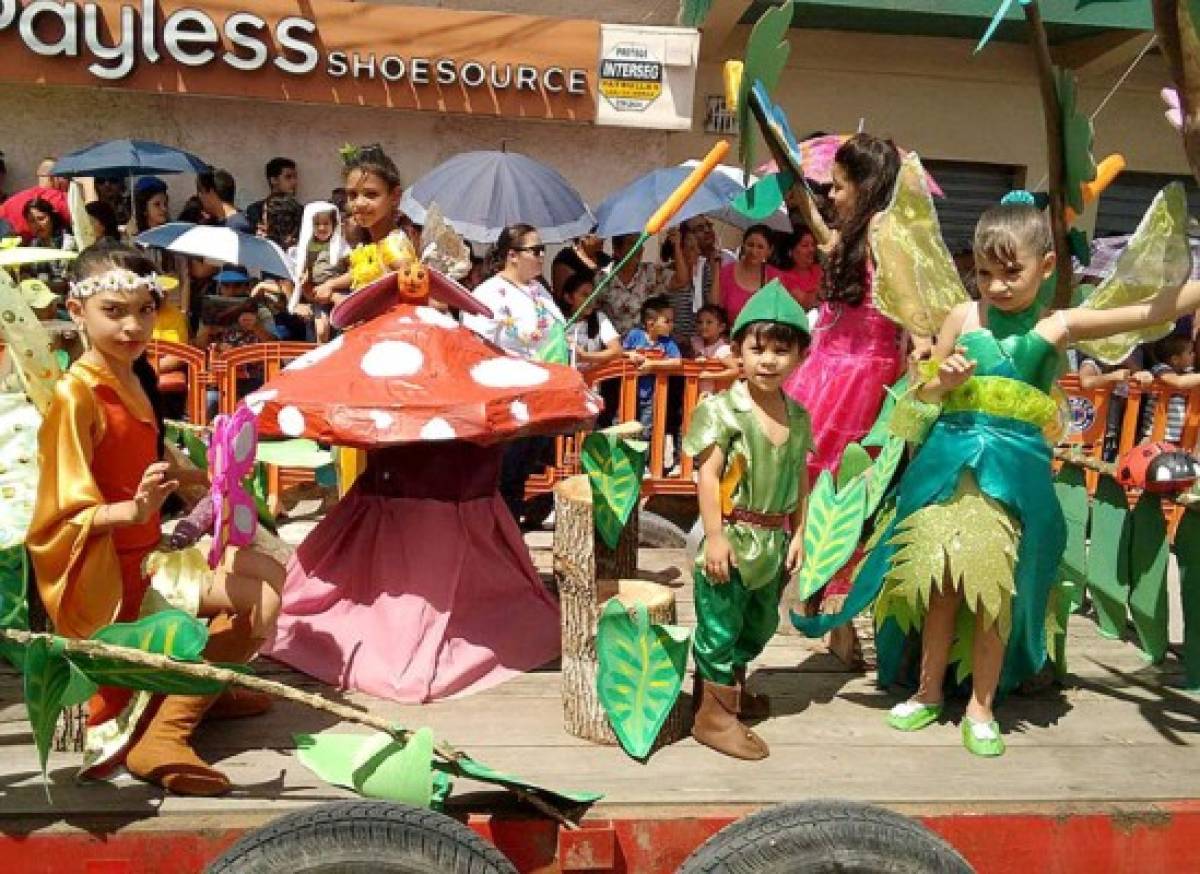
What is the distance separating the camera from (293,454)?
4.18 meters

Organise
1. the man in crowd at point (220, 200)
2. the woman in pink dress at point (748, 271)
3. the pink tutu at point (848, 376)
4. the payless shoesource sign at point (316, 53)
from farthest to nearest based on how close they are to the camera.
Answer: the payless shoesource sign at point (316, 53) → the man in crowd at point (220, 200) → the woman in pink dress at point (748, 271) → the pink tutu at point (848, 376)

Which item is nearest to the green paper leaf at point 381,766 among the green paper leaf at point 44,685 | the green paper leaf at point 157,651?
the green paper leaf at point 157,651

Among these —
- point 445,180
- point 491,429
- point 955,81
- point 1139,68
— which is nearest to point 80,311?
point 491,429

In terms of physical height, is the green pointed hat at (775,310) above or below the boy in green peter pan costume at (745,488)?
above

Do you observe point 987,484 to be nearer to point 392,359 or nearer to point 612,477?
point 612,477

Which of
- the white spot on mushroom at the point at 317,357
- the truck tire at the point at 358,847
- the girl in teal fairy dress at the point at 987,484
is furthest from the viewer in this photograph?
the white spot on mushroom at the point at 317,357

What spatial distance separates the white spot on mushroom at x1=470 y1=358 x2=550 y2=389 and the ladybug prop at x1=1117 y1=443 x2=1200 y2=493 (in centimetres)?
160

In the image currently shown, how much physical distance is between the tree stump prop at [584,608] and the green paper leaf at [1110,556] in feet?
4.27

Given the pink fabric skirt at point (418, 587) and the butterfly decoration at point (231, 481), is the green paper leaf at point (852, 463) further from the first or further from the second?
the butterfly decoration at point (231, 481)

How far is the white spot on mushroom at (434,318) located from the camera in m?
3.37

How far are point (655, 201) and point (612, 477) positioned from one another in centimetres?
402

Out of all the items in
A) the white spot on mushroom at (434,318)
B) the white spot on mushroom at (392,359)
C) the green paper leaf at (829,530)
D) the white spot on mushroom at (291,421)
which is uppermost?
the white spot on mushroom at (434,318)

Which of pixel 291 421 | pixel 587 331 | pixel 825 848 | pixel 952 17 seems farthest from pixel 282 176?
pixel 825 848

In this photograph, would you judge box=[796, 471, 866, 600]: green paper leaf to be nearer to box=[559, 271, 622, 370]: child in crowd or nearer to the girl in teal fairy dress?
the girl in teal fairy dress
